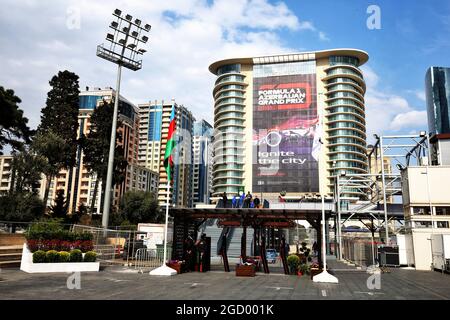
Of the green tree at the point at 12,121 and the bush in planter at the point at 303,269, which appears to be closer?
the bush in planter at the point at 303,269

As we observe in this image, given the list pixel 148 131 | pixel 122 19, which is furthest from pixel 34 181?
pixel 148 131

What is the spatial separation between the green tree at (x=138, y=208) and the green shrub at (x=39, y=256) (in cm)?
5698

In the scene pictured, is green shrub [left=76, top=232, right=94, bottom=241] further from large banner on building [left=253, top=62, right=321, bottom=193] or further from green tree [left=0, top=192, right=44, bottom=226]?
large banner on building [left=253, top=62, right=321, bottom=193]

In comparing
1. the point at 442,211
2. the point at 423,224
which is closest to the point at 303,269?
the point at 423,224

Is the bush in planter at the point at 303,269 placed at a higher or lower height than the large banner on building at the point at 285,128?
lower

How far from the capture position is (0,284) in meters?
14.0

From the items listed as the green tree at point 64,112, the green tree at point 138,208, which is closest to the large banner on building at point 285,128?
the green tree at point 138,208

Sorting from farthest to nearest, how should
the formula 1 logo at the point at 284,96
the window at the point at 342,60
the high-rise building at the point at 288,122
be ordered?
the window at the point at 342,60, the formula 1 logo at the point at 284,96, the high-rise building at the point at 288,122

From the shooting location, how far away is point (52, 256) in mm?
19438

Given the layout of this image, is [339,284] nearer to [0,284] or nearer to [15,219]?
[0,284]

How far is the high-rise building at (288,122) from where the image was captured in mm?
105500

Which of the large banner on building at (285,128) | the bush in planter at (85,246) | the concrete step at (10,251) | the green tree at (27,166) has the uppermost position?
the large banner on building at (285,128)

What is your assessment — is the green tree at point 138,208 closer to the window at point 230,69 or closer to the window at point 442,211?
the window at point 230,69
